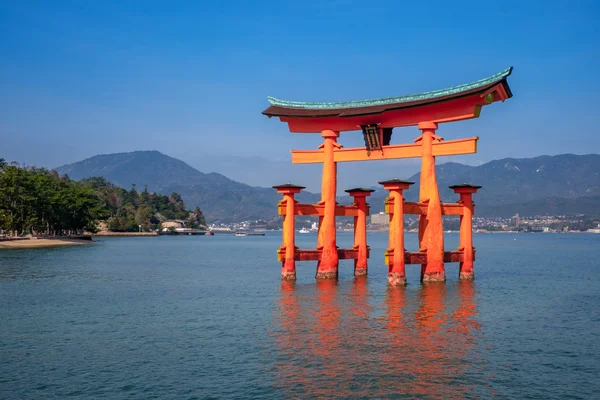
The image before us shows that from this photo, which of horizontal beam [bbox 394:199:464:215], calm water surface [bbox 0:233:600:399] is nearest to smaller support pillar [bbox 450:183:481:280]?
horizontal beam [bbox 394:199:464:215]

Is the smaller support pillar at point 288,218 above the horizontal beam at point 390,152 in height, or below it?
below

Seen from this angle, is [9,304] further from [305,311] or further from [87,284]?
[305,311]

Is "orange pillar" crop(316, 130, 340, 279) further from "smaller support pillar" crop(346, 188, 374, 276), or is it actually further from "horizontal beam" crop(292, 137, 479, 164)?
"smaller support pillar" crop(346, 188, 374, 276)

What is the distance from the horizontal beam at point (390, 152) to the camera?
30.8m

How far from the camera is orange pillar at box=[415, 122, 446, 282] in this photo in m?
Answer: 32.6

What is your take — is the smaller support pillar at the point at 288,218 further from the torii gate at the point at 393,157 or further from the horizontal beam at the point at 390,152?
the horizontal beam at the point at 390,152

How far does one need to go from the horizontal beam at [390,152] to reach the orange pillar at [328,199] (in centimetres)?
38

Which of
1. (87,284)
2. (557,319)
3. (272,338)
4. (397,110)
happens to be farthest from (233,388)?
(87,284)

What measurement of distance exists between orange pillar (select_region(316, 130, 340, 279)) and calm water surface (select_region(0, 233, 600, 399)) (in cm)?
184

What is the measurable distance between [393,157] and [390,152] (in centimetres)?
36

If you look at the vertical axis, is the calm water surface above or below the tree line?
below

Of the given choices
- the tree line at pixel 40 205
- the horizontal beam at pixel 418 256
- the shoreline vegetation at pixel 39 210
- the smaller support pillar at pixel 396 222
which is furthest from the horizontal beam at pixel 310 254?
the tree line at pixel 40 205

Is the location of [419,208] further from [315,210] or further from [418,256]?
[315,210]

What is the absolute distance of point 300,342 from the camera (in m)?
19.9
